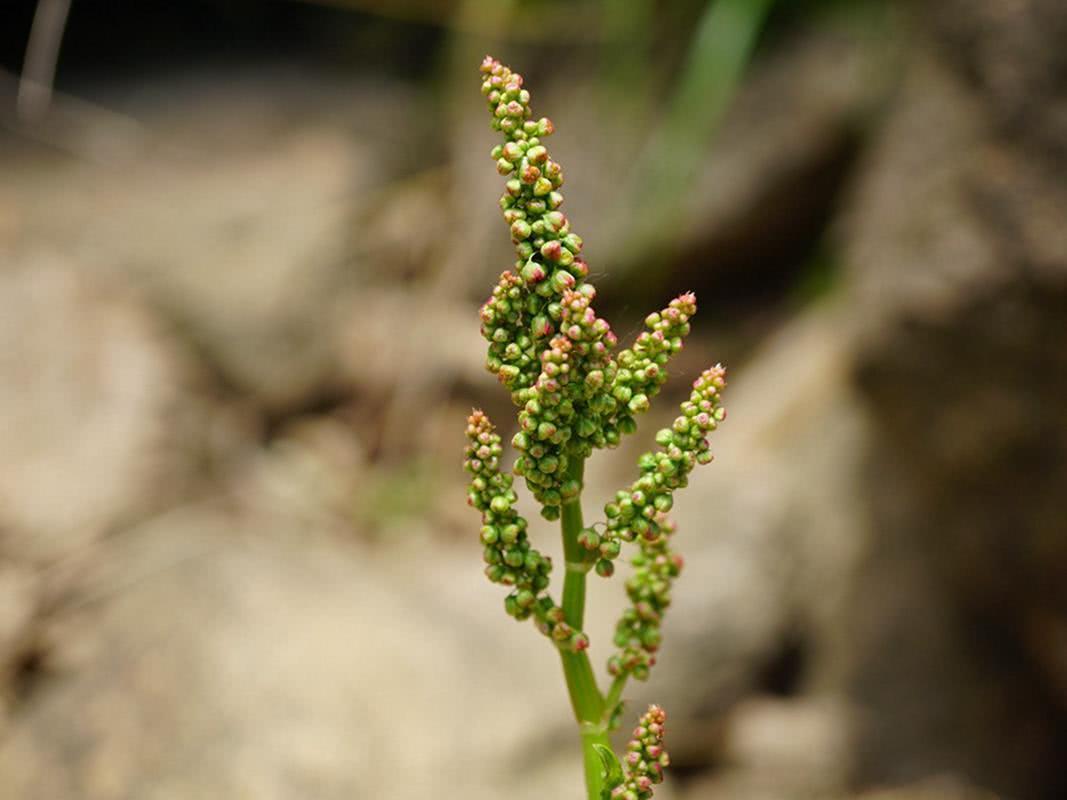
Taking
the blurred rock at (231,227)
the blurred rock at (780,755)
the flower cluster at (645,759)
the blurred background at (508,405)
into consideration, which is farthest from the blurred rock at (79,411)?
the flower cluster at (645,759)

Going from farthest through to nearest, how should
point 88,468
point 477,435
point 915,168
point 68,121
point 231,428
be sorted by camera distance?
point 68,121, point 231,428, point 88,468, point 915,168, point 477,435

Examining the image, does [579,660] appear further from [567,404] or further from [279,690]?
[279,690]

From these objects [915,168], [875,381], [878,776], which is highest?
[915,168]

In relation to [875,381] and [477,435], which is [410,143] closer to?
[875,381]

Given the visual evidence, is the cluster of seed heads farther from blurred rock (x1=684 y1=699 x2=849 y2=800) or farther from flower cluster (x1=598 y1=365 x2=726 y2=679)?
blurred rock (x1=684 y1=699 x2=849 y2=800)

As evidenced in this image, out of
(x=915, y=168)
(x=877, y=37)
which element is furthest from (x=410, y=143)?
(x=915, y=168)

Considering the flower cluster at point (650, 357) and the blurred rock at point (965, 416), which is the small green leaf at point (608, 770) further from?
the blurred rock at point (965, 416)
